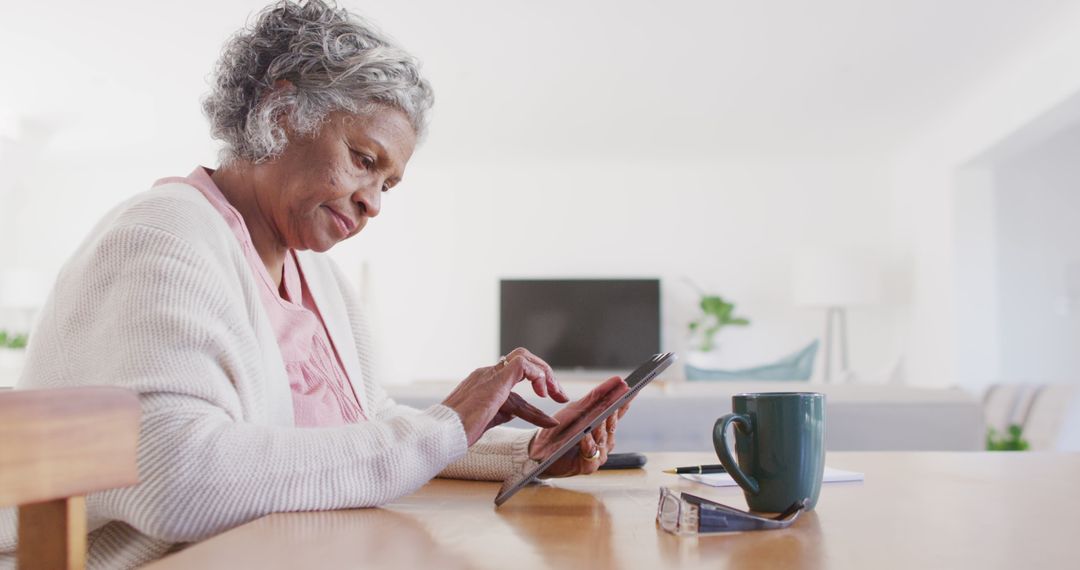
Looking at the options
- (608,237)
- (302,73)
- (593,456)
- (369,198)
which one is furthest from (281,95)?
(608,237)

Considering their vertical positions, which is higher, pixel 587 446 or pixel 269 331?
pixel 269 331

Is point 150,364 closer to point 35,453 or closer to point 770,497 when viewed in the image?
point 35,453

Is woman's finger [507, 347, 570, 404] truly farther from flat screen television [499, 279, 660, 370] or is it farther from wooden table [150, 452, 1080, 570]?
flat screen television [499, 279, 660, 370]

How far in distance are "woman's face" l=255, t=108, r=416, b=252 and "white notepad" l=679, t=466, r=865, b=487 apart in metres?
0.55

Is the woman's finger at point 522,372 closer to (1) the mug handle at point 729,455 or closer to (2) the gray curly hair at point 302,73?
A: (1) the mug handle at point 729,455

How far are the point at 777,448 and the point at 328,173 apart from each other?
25.9 inches

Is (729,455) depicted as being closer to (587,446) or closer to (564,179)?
(587,446)

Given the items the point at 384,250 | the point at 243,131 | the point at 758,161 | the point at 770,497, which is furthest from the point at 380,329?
the point at 770,497

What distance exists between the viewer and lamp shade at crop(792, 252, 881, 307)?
6336mm

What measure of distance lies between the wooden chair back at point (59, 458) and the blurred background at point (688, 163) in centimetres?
299

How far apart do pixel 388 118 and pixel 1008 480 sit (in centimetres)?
81

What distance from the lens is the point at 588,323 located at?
23.2ft

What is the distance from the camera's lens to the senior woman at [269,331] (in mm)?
757

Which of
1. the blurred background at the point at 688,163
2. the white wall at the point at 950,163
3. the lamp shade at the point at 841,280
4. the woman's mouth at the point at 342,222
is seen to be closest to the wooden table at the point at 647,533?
the woman's mouth at the point at 342,222
